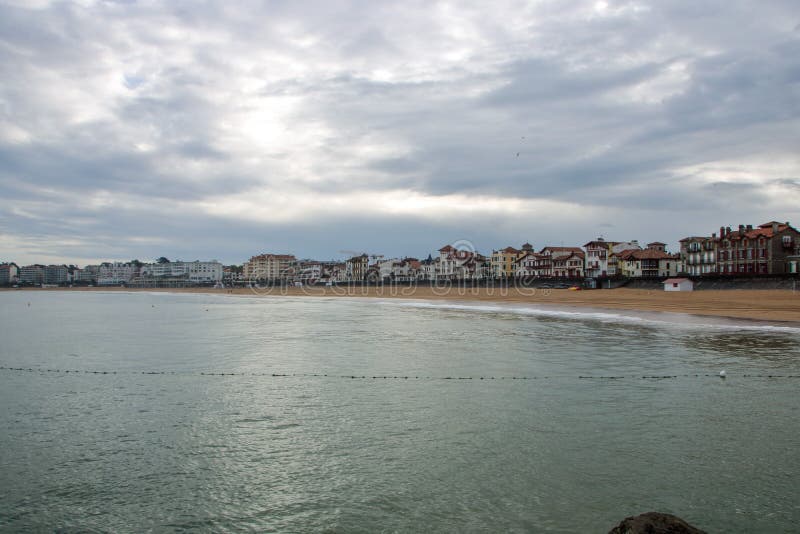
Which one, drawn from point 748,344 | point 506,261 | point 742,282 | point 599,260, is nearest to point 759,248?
point 742,282

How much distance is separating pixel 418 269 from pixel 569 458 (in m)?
160

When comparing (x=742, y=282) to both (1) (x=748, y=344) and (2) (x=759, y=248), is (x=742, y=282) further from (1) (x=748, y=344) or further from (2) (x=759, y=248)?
(1) (x=748, y=344)

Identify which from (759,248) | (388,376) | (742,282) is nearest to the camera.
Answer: (388,376)

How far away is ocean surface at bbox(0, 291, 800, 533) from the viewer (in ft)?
24.2

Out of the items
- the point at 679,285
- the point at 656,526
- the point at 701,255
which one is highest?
the point at 701,255

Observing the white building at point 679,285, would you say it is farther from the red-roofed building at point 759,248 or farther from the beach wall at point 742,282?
the red-roofed building at point 759,248

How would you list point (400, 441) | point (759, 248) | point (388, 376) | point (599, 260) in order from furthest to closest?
1. point (599, 260)
2. point (759, 248)
3. point (388, 376)
4. point (400, 441)

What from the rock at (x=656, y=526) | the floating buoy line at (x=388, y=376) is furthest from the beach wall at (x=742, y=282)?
the rock at (x=656, y=526)

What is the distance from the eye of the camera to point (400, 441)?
33.8ft

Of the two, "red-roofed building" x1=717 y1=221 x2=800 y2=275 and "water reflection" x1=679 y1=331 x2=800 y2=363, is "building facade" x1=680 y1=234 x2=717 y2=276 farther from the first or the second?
"water reflection" x1=679 y1=331 x2=800 y2=363

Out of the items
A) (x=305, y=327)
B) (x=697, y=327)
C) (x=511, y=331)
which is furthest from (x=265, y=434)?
(x=697, y=327)

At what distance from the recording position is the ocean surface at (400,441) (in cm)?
737

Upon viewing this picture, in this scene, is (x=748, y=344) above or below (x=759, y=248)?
below

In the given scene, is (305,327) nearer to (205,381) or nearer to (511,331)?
(511,331)
